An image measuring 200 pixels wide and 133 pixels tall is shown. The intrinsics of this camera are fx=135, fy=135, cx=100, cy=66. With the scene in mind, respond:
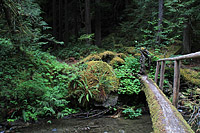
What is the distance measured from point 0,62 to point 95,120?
14.0ft

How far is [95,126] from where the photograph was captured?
3758 mm

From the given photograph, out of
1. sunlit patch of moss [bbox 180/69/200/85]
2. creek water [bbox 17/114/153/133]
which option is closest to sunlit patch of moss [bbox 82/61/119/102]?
creek water [bbox 17/114/153/133]

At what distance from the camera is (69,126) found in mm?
3777

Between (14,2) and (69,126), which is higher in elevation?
(14,2)

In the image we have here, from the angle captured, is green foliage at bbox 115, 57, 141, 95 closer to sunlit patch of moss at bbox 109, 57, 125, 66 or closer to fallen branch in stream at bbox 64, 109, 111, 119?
sunlit patch of moss at bbox 109, 57, 125, 66

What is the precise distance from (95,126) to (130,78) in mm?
2581

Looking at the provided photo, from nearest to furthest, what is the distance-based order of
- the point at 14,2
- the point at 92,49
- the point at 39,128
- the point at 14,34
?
the point at 39,128 < the point at 14,2 < the point at 14,34 < the point at 92,49

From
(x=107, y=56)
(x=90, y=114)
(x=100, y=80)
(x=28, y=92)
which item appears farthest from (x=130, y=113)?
(x=107, y=56)

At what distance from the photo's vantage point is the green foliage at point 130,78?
4930 millimetres

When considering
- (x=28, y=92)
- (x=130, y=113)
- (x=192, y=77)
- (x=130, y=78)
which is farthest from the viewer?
(x=192, y=77)

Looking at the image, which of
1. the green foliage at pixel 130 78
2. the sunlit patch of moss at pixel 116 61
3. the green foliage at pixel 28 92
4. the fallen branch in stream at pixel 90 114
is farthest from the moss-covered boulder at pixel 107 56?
the fallen branch in stream at pixel 90 114

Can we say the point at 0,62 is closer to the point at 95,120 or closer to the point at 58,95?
the point at 58,95

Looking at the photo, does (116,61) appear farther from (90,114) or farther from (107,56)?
(90,114)

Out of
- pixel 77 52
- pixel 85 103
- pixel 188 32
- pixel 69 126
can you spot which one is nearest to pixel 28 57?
pixel 85 103
